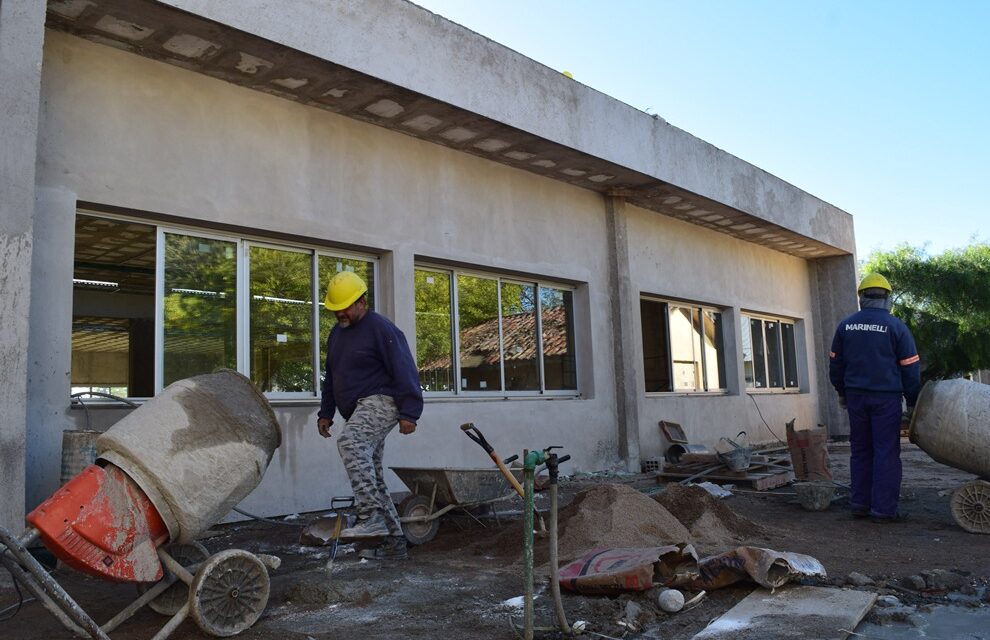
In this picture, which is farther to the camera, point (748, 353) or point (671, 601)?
point (748, 353)

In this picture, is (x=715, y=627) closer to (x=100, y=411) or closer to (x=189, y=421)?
(x=189, y=421)

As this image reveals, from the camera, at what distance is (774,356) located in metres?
16.1

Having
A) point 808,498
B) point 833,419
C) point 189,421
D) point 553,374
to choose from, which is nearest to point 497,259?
point 553,374

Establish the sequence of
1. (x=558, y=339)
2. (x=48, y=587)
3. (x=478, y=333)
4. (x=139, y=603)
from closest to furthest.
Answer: (x=48, y=587), (x=139, y=603), (x=478, y=333), (x=558, y=339)

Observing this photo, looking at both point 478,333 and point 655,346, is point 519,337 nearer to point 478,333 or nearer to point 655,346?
point 478,333

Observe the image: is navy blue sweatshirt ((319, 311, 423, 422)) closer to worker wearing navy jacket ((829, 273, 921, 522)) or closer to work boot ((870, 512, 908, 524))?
worker wearing navy jacket ((829, 273, 921, 522))

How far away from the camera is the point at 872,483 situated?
21.7 feet

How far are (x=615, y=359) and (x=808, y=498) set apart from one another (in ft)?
Result: 13.9

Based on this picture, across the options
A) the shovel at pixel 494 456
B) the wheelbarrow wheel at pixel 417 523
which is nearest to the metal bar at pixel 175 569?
the shovel at pixel 494 456

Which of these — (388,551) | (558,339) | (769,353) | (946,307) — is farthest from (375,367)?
(946,307)

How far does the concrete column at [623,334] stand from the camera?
10.9 metres

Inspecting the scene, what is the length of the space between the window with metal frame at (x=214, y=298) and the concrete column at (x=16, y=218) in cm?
119

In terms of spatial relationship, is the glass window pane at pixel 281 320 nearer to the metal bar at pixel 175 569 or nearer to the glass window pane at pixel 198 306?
the glass window pane at pixel 198 306

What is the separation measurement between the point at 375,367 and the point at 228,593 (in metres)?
2.07
